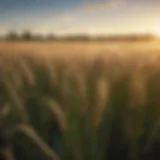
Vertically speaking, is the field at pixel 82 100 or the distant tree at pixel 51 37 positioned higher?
the distant tree at pixel 51 37

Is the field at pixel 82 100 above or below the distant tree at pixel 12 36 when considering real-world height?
below

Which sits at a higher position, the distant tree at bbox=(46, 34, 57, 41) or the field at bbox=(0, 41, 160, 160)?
the distant tree at bbox=(46, 34, 57, 41)

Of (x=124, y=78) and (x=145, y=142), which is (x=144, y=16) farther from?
(x=145, y=142)

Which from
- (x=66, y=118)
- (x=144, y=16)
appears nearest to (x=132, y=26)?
(x=144, y=16)

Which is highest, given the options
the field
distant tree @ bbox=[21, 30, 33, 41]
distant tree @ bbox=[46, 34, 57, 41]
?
distant tree @ bbox=[21, 30, 33, 41]

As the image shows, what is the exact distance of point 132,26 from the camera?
985 mm

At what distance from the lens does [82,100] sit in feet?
3.17

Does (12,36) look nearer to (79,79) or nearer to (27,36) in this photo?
(27,36)

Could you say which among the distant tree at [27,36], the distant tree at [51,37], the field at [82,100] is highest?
the distant tree at [27,36]

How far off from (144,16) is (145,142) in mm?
314

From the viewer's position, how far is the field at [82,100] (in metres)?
0.96

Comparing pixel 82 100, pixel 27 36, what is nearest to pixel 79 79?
pixel 82 100

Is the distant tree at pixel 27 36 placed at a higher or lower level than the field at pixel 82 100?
higher

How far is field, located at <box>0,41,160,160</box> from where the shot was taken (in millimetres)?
956
